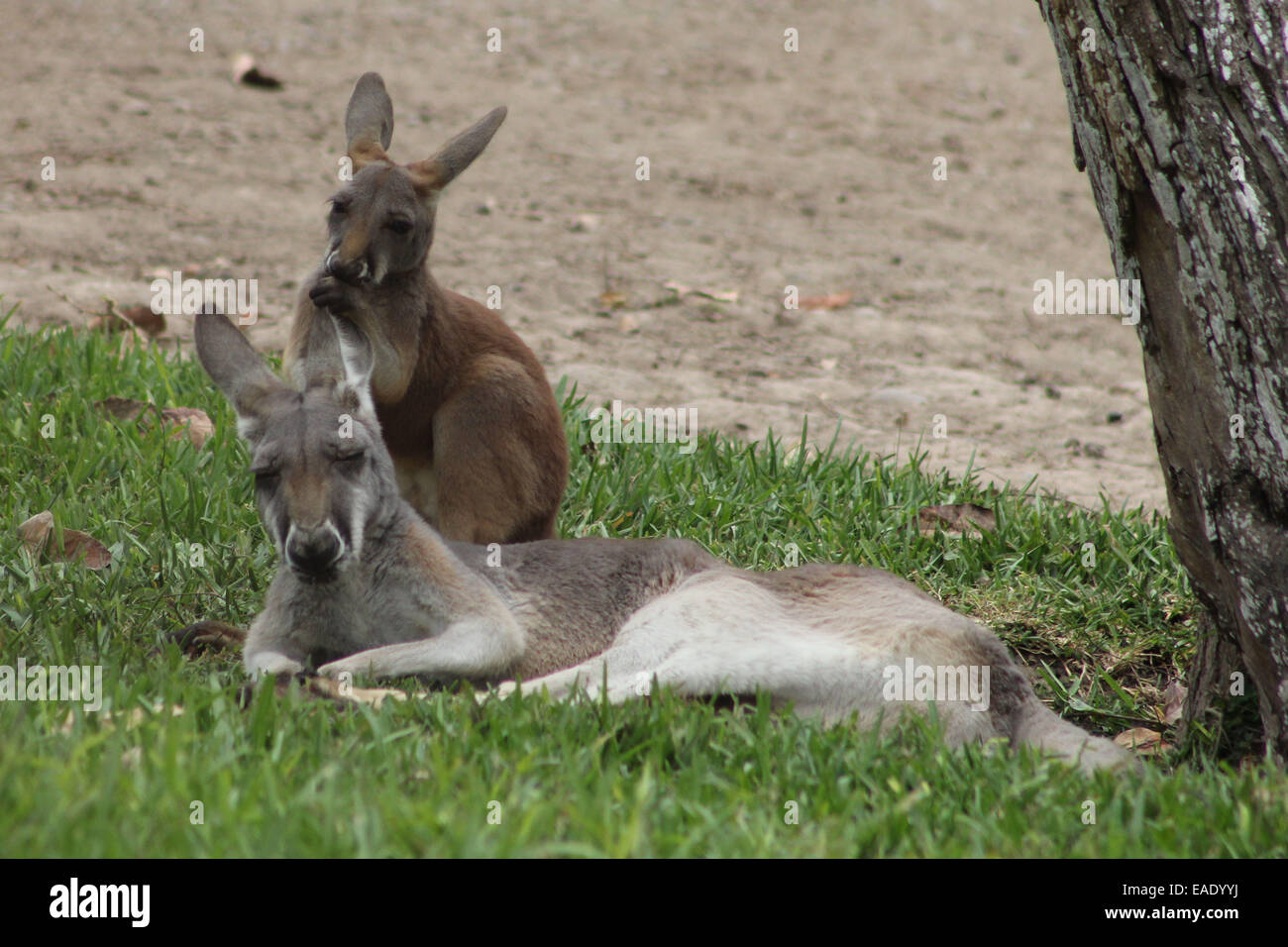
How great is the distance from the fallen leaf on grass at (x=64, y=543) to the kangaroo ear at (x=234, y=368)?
890 millimetres

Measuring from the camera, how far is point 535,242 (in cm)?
891

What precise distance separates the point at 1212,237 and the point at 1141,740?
5.28ft

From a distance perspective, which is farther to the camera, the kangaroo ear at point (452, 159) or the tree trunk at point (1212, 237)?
the kangaroo ear at point (452, 159)

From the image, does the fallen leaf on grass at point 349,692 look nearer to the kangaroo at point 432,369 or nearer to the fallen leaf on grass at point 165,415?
the kangaroo at point 432,369

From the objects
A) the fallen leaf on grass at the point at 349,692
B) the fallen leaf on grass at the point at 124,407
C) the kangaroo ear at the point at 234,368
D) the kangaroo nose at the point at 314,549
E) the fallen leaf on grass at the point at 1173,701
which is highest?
the kangaroo ear at the point at 234,368

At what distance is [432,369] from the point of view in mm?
4836

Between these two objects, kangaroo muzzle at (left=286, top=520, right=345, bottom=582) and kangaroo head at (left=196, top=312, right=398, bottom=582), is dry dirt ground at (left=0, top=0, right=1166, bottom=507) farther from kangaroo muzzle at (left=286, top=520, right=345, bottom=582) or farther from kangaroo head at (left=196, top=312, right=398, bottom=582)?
kangaroo muzzle at (left=286, top=520, right=345, bottom=582)

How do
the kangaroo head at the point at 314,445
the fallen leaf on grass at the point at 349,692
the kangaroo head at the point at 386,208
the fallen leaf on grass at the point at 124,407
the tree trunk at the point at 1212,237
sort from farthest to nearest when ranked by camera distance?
the fallen leaf on grass at the point at 124,407 < the kangaroo head at the point at 386,208 < the kangaroo head at the point at 314,445 < the fallen leaf on grass at the point at 349,692 < the tree trunk at the point at 1212,237

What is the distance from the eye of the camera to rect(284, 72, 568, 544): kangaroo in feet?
15.3

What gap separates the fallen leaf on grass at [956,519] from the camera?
18.0 feet

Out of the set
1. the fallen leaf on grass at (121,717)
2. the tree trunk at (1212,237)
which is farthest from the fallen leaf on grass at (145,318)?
the tree trunk at (1212,237)

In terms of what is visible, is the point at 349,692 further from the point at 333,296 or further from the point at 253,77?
the point at 253,77

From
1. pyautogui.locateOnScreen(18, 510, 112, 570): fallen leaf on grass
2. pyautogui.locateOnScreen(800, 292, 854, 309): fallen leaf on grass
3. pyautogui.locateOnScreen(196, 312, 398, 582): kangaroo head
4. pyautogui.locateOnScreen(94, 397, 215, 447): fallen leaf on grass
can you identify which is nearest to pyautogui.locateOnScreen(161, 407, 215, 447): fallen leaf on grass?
pyautogui.locateOnScreen(94, 397, 215, 447): fallen leaf on grass

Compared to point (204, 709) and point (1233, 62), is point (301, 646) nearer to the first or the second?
point (204, 709)
